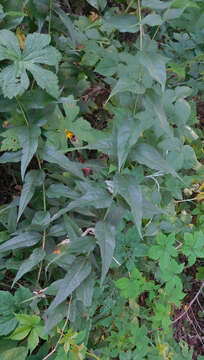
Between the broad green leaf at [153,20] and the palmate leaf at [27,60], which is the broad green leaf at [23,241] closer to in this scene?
the palmate leaf at [27,60]

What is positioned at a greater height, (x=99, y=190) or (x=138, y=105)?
(x=138, y=105)

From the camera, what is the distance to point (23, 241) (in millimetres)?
1080

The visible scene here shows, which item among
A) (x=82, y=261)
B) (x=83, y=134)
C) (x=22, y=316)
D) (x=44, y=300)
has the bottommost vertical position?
(x=44, y=300)

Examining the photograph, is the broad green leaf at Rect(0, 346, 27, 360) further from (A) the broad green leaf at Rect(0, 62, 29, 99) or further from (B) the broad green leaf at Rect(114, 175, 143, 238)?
(A) the broad green leaf at Rect(0, 62, 29, 99)

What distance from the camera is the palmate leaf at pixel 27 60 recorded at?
0.90m

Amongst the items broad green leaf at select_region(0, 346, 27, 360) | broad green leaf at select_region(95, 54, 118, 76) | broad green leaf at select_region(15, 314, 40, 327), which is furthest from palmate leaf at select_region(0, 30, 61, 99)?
broad green leaf at select_region(0, 346, 27, 360)

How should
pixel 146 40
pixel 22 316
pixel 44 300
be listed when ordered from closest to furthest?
1. pixel 146 40
2. pixel 22 316
3. pixel 44 300

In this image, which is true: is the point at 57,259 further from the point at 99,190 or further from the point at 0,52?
the point at 0,52

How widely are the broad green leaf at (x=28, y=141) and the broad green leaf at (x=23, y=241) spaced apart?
0.79 ft

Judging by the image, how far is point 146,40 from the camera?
0.85 m

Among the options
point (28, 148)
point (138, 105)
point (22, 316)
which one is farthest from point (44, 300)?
point (138, 105)

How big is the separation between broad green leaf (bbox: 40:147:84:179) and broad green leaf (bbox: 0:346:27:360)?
22.2 inches

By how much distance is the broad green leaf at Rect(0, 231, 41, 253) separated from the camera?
1054 mm

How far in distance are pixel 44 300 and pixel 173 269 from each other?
47 centimetres
